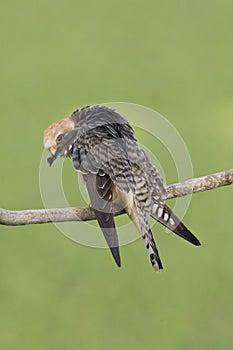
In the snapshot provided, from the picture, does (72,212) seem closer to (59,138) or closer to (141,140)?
(59,138)

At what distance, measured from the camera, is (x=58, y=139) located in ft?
11.6

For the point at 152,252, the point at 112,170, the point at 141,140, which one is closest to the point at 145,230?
the point at 152,252

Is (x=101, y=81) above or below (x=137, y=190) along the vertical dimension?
above

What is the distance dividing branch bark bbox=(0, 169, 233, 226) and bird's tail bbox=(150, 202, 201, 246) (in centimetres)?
10

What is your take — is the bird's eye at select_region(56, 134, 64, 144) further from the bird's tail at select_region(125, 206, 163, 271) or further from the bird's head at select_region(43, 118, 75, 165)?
the bird's tail at select_region(125, 206, 163, 271)

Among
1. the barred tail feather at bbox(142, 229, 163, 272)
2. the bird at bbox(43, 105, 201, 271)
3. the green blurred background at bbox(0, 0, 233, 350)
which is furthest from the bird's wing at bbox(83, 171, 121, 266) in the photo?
the green blurred background at bbox(0, 0, 233, 350)

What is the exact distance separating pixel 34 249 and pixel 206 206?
144 centimetres

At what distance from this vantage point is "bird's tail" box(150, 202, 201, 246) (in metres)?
3.58

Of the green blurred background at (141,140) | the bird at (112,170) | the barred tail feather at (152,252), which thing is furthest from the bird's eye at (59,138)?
the green blurred background at (141,140)

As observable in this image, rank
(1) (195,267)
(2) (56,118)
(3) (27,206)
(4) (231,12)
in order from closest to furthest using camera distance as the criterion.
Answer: (1) (195,267), (3) (27,206), (2) (56,118), (4) (231,12)

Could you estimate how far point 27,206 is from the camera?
311 inches

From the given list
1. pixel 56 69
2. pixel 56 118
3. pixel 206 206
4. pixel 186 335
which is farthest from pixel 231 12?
pixel 186 335

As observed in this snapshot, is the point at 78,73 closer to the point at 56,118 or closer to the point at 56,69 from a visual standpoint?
the point at 56,69

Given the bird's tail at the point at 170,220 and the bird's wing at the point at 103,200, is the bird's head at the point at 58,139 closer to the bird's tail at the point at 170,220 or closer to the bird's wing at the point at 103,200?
the bird's wing at the point at 103,200
